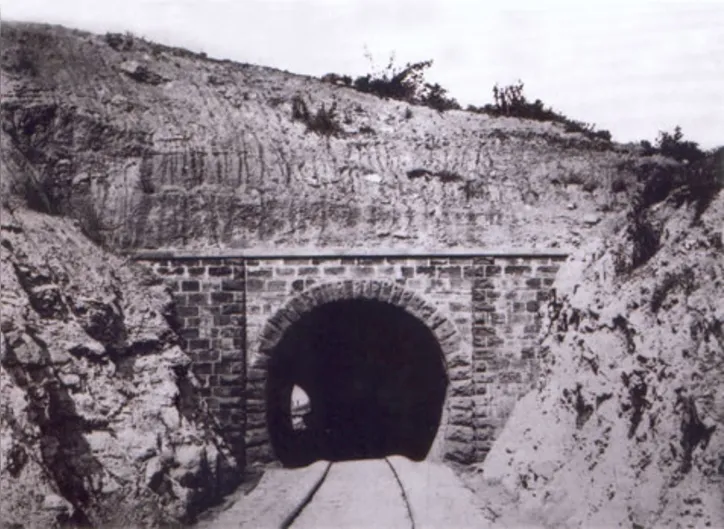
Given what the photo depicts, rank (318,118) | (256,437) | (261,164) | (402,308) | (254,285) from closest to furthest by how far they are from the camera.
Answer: (256,437) < (254,285) < (402,308) < (261,164) < (318,118)

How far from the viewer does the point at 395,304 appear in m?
12.1

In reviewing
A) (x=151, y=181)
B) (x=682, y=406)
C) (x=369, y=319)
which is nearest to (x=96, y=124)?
(x=151, y=181)

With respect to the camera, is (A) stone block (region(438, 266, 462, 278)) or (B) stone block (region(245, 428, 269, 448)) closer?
(B) stone block (region(245, 428, 269, 448))

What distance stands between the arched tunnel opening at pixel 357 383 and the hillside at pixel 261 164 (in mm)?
1547

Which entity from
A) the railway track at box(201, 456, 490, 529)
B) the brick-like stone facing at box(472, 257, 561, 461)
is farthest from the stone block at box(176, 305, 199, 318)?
the brick-like stone facing at box(472, 257, 561, 461)

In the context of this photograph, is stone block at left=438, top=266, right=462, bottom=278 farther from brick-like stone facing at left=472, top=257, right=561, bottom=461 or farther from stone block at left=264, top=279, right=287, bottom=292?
stone block at left=264, top=279, right=287, bottom=292

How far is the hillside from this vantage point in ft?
40.0

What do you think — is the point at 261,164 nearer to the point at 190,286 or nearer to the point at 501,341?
the point at 190,286

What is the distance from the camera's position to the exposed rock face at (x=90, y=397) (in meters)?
7.53

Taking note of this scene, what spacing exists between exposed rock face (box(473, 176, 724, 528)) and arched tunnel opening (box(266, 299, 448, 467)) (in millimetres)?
2051

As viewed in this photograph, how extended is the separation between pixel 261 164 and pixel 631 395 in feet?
21.0

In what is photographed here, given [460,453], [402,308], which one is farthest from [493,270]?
[460,453]

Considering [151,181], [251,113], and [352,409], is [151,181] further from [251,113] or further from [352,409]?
[352,409]

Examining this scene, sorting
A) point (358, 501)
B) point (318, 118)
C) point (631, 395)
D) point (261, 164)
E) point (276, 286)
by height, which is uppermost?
point (318, 118)
